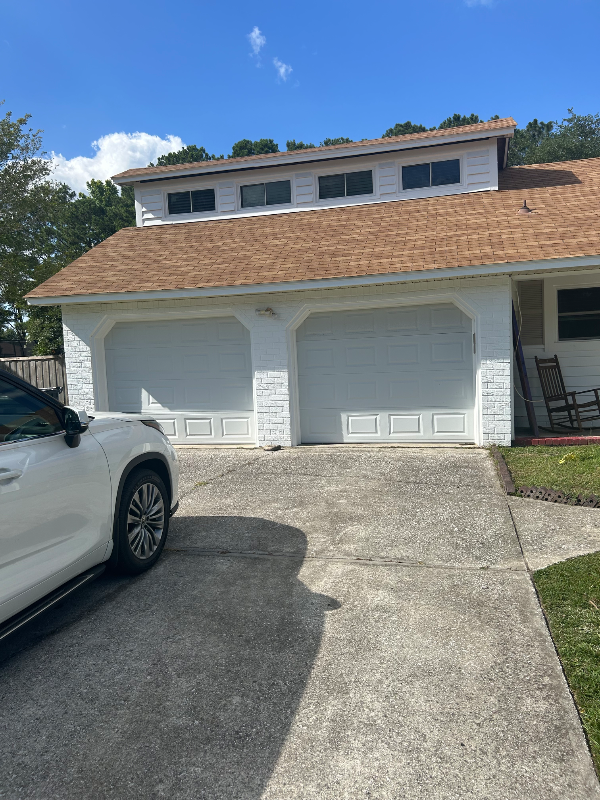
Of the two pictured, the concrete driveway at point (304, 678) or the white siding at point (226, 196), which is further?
the white siding at point (226, 196)

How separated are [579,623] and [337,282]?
6339 mm

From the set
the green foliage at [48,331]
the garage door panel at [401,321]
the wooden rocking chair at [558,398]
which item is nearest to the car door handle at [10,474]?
the garage door panel at [401,321]

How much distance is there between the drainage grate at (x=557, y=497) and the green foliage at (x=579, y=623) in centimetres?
148

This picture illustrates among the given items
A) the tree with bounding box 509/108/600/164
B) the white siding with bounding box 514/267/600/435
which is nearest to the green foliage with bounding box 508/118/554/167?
the tree with bounding box 509/108/600/164

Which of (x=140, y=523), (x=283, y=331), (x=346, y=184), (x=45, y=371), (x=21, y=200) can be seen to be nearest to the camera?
(x=140, y=523)

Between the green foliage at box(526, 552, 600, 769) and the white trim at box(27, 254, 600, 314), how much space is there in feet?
15.8

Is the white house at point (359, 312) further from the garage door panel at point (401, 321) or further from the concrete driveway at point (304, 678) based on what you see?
the concrete driveway at point (304, 678)

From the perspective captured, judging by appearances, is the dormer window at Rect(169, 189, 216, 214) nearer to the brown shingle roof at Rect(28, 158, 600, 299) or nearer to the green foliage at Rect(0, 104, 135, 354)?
the brown shingle roof at Rect(28, 158, 600, 299)

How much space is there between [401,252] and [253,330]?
8.67 ft

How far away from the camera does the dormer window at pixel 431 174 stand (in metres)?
12.1

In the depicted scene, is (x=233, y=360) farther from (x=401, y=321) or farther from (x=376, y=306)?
(x=401, y=321)

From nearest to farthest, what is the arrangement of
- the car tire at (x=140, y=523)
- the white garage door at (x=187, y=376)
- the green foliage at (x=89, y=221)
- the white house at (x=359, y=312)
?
the car tire at (x=140, y=523), the white house at (x=359, y=312), the white garage door at (x=187, y=376), the green foliage at (x=89, y=221)

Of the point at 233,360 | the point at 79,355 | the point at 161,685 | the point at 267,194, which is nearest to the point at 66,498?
the point at 161,685

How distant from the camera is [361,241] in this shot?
10.2m
